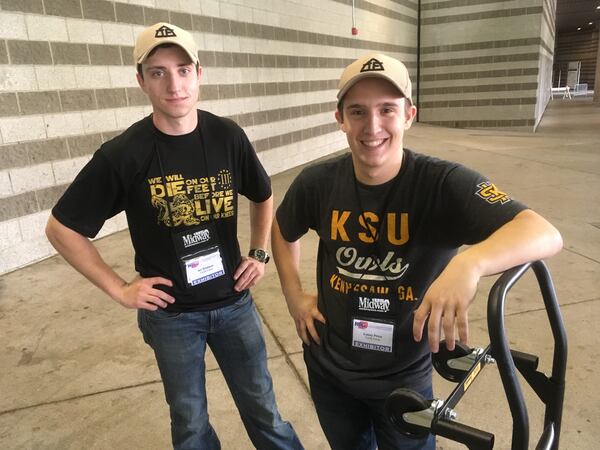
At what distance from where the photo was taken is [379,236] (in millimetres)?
1213

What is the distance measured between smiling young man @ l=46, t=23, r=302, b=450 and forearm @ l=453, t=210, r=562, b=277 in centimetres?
91

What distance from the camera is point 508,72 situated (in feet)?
40.0

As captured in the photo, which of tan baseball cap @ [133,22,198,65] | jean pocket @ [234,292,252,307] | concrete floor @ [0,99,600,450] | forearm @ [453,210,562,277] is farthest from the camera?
concrete floor @ [0,99,600,450]

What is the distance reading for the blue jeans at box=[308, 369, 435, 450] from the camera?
4.29 ft

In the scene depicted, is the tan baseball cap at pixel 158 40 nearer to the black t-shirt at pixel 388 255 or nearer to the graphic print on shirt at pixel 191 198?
the graphic print on shirt at pixel 191 198

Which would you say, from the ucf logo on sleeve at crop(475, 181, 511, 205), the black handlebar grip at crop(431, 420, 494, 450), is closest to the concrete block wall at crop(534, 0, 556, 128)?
the ucf logo on sleeve at crop(475, 181, 511, 205)

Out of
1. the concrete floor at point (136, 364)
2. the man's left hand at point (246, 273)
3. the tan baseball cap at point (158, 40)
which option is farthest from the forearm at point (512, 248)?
the concrete floor at point (136, 364)

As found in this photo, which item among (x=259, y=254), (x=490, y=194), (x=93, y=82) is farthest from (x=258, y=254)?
(x=93, y=82)

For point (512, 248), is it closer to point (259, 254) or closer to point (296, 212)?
point (296, 212)

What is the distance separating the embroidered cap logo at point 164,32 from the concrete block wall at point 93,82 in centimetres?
317

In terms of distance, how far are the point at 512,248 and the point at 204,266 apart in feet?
3.28

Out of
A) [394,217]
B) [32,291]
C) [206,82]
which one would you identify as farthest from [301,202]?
[206,82]

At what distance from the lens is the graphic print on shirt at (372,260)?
120 centimetres

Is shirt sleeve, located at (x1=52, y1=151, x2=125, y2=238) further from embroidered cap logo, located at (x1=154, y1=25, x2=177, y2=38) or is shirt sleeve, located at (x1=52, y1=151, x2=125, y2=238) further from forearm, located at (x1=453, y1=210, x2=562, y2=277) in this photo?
forearm, located at (x1=453, y1=210, x2=562, y2=277)
